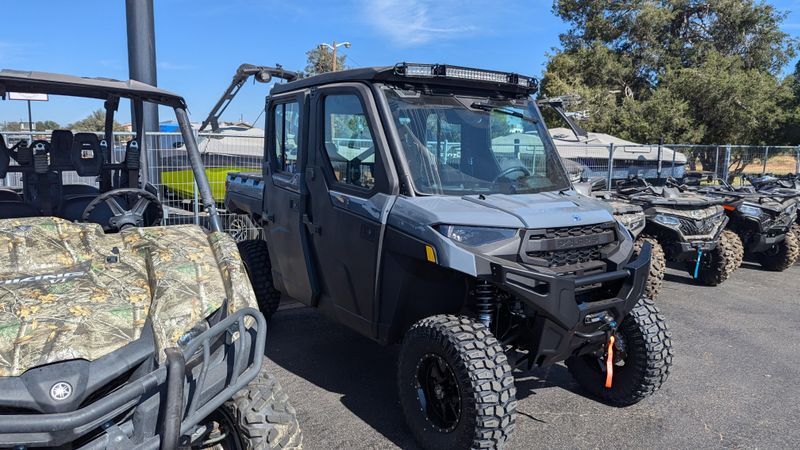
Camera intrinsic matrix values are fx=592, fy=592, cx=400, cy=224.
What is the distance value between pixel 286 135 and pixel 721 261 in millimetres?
6001

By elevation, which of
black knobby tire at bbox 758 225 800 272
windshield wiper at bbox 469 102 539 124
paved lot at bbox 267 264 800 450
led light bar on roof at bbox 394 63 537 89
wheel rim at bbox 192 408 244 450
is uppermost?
led light bar on roof at bbox 394 63 537 89

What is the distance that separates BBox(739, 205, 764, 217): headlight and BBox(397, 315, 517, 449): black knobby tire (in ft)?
22.2

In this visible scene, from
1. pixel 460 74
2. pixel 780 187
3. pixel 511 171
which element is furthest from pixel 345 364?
pixel 780 187

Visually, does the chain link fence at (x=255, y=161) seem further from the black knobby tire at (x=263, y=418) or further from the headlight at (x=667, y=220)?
the black knobby tire at (x=263, y=418)

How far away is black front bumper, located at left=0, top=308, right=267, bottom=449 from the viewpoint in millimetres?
1893

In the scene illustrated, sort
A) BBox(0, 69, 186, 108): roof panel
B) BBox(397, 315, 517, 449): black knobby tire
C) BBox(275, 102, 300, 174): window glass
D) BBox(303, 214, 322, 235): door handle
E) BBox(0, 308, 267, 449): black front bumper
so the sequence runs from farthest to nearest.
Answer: BBox(275, 102, 300, 174): window glass → BBox(303, 214, 322, 235): door handle → BBox(397, 315, 517, 449): black knobby tire → BBox(0, 69, 186, 108): roof panel → BBox(0, 308, 267, 449): black front bumper

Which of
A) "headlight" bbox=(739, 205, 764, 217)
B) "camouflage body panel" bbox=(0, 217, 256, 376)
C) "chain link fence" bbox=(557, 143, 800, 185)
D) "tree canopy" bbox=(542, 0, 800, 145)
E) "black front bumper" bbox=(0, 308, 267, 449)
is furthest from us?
"tree canopy" bbox=(542, 0, 800, 145)

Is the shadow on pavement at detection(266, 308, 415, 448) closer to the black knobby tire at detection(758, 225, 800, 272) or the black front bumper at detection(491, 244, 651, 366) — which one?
the black front bumper at detection(491, 244, 651, 366)

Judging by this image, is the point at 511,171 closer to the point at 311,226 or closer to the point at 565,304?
the point at 565,304

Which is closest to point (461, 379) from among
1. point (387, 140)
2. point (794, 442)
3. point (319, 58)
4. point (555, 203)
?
point (555, 203)

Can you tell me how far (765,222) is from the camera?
8.43 metres

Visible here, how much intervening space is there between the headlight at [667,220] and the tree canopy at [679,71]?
18.0 meters

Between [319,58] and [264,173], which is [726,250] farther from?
[319,58]

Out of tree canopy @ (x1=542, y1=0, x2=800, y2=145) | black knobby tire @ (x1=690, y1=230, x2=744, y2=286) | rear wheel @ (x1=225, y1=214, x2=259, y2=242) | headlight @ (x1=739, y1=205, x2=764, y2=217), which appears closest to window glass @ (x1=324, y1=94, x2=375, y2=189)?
rear wheel @ (x1=225, y1=214, x2=259, y2=242)
